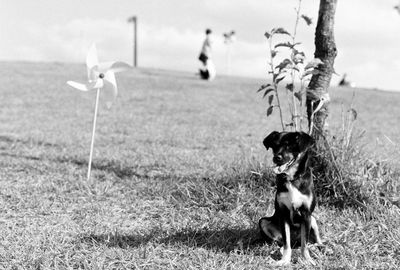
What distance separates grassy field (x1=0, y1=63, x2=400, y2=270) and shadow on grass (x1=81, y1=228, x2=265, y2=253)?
0.4 inches

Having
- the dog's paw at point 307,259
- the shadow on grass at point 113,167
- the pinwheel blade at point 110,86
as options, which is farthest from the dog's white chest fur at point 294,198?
the shadow on grass at point 113,167

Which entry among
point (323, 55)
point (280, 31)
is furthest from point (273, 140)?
point (323, 55)

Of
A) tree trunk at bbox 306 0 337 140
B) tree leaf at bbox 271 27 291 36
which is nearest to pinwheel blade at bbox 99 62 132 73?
tree leaf at bbox 271 27 291 36

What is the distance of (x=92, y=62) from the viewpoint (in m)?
7.01

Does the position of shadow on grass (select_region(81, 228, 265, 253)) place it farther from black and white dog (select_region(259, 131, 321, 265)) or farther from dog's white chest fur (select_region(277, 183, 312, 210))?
dog's white chest fur (select_region(277, 183, 312, 210))

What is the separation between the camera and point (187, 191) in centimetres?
604

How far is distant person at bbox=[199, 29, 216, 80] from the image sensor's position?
876 inches

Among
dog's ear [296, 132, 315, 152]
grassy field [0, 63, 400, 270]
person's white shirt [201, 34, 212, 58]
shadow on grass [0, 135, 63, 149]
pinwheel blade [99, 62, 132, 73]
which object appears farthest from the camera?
person's white shirt [201, 34, 212, 58]

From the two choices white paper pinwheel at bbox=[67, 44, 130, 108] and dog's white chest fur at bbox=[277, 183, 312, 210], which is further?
white paper pinwheel at bbox=[67, 44, 130, 108]

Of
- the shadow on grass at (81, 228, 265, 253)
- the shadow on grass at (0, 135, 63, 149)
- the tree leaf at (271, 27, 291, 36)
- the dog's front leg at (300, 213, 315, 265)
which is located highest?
the tree leaf at (271, 27, 291, 36)

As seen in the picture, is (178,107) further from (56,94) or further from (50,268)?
(50,268)

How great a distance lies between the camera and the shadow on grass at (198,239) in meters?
4.75

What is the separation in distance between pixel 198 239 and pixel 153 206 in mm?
1266

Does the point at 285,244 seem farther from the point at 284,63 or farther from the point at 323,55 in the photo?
the point at 323,55
